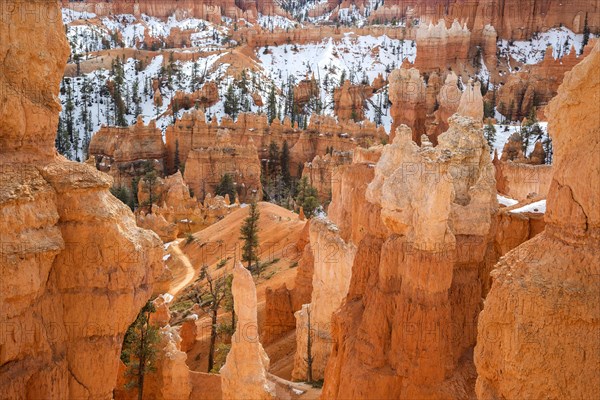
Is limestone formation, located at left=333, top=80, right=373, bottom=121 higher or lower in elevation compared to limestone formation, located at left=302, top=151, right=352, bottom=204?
higher

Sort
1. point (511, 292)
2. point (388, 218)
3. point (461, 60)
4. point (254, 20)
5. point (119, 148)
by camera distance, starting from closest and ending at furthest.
Answer: point (511, 292) < point (388, 218) < point (119, 148) < point (461, 60) < point (254, 20)

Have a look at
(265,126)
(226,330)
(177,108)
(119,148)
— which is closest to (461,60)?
(265,126)

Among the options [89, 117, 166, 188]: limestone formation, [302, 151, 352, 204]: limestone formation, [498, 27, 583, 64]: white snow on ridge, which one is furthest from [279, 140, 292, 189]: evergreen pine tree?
[498, 27, 583, 64]: white snow on ridge

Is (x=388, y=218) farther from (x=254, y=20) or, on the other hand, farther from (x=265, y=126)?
(x=254, y=20)

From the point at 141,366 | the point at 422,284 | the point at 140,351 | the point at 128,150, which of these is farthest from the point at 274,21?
the point at 422,284

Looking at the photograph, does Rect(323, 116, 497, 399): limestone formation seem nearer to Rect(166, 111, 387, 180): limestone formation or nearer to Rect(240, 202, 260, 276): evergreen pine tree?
Rect(240, 202, 260, 276): evergreen pine tree
